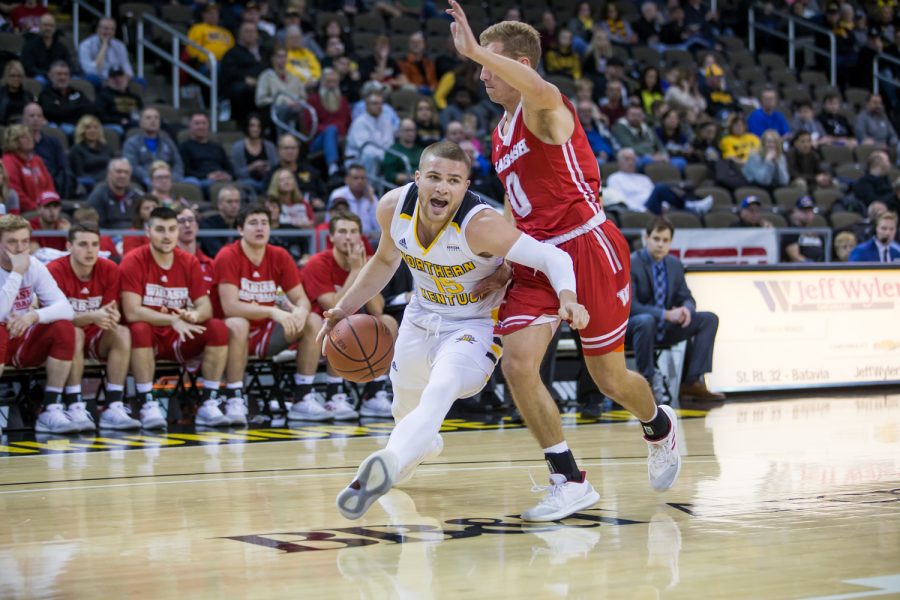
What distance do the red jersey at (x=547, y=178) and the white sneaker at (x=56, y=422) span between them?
4.27 metres

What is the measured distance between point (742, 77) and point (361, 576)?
16.6 metres

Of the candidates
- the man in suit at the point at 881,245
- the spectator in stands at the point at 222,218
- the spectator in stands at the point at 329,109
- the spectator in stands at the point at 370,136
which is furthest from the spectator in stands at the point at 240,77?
→ the man in suit at the point at 881,245

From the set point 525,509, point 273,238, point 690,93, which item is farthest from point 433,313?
point 690,93

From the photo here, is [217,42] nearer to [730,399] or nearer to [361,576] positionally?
[730,399]

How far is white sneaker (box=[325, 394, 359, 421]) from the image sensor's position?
358 inches

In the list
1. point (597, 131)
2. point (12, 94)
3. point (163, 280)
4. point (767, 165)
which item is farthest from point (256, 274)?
point (767, 165)

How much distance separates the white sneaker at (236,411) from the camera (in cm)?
874

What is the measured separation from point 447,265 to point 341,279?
4.51 meters

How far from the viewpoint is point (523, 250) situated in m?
4.90

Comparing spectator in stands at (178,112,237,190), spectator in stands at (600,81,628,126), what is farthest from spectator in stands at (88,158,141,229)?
spectator in stands at (600,81,628,126)

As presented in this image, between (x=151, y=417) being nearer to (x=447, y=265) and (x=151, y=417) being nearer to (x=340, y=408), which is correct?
(x=340, y=408)

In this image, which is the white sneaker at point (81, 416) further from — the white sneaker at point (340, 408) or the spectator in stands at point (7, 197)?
the spectator in stands at point (7, 197)

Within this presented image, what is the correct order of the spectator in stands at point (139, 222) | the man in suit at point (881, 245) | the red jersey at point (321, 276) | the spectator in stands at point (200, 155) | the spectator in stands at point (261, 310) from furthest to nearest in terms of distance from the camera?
the spectator in stands at point (200, 155), the man in suit at point (881, 245), the spectator in stands at point (139, 222), the red jersey at point (321, 276), the spectator in stands at point (261, 310)

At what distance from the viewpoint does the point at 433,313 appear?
17.6 ft
